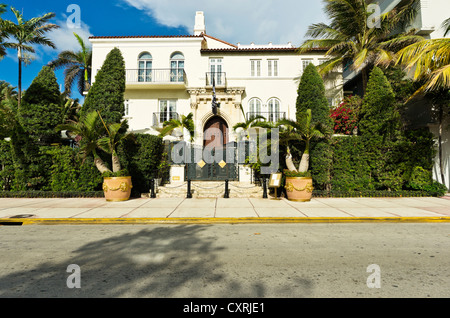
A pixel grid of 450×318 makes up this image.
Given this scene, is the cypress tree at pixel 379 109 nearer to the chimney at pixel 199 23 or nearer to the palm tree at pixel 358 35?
the palm tree at pixel 358 35

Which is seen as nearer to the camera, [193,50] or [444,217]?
[444,217]

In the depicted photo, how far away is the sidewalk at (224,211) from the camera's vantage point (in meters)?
6.52

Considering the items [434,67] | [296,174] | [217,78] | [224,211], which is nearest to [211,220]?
[224,211]

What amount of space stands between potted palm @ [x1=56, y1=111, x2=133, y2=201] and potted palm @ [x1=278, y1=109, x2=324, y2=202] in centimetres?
679

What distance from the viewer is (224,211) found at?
297 inches

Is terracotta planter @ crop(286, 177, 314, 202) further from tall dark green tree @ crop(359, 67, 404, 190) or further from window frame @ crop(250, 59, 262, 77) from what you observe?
window frame @ crop(250, 59, 262, 77)

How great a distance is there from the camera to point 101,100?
34.2 feet

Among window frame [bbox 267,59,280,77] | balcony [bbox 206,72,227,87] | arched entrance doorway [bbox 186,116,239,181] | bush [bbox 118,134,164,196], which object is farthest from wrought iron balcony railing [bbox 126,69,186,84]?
bush [bbox 118,134,164,196]

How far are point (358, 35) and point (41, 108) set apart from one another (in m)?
18.4

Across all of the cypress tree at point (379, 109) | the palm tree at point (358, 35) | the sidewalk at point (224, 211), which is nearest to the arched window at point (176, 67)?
the palm tree at point (358, 35)

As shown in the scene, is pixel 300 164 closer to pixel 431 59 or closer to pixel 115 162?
pixel 431 59
